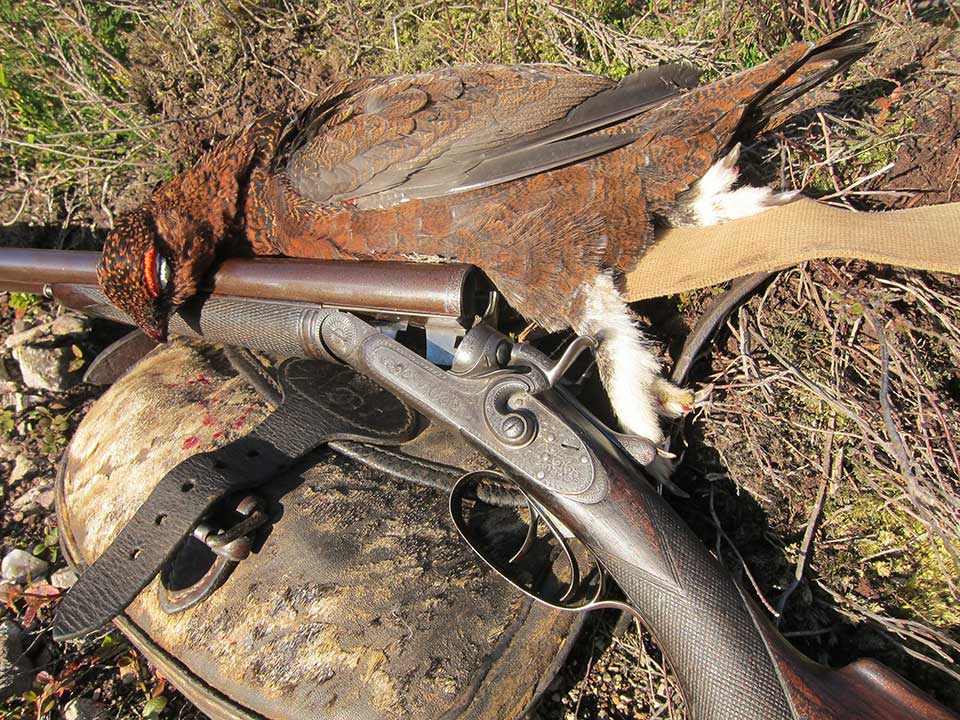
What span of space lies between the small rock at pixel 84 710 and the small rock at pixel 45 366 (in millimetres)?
1968

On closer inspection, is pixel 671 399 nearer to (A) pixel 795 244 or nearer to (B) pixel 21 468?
(A) pixel 795 244

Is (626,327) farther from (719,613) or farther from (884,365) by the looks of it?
(719,613)

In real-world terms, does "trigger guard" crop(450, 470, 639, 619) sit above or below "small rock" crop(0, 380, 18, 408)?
below

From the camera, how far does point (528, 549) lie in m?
2.63

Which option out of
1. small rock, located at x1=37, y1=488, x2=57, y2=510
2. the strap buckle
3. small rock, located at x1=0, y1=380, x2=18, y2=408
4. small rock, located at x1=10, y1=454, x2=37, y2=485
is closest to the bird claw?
the strap buckle

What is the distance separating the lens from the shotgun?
2125 millimetres

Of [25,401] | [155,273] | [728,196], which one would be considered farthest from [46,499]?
[728,196]

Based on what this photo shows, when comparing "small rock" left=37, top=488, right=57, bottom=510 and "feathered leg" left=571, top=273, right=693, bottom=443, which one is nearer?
"feathered leg" left=571, top=273, right=693, bottom=443

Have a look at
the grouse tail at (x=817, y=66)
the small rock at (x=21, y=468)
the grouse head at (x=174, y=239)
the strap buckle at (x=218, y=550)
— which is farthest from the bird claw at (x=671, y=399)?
the small rock at (x=21, y=468)

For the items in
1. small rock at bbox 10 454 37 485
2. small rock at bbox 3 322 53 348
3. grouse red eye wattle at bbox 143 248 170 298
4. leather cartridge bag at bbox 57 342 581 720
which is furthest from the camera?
small rock at bbox 3 322 53 348

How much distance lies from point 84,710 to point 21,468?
5.25 feet

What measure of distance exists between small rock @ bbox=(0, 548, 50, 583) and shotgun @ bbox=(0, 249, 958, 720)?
1.42m

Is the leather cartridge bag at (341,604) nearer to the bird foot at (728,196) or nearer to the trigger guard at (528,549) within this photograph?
the trigger guard at (528,549)

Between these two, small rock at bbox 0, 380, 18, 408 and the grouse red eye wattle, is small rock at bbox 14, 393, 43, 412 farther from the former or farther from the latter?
the grouse red eye wattle
